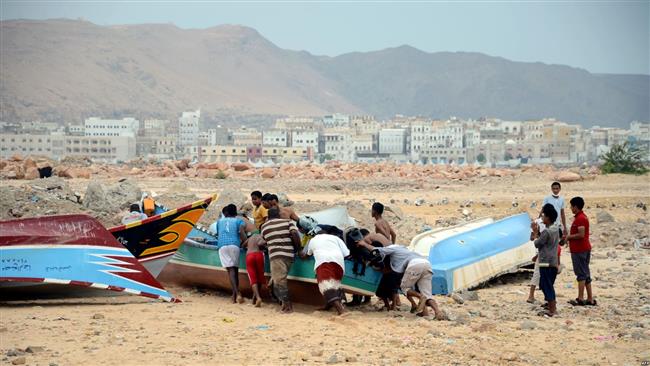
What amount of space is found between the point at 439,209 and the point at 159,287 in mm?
17050

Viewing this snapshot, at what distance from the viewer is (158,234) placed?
12219 millimetres

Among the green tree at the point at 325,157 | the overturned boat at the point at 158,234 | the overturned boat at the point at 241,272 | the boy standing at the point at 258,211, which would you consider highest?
the boy standing at the point at 258,211

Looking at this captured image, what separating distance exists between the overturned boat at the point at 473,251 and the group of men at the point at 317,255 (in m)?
0.99

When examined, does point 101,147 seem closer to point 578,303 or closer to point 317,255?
point 578,303

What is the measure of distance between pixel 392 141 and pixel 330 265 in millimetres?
154422

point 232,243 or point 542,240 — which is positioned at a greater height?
point 542,240

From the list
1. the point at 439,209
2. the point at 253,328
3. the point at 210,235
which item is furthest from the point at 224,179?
the point at 253,328

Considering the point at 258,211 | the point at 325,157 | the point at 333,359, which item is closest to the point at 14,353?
the point at 333,359

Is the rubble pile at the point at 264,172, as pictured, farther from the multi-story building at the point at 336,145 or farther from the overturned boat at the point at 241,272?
the multi-story building at the point at 336,145

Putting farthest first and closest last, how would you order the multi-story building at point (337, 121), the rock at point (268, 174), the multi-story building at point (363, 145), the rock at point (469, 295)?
the multi-story building at point (337, 121) < the multi-story building at point (363, 145) < the rock at point (268, 174) < the rock at point (469, 295)

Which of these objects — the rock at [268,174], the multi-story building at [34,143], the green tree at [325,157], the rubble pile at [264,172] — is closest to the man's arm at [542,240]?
the rubble pile at [264,172]

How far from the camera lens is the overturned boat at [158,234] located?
12.1 meters

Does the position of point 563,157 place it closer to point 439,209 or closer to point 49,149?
point 49,149

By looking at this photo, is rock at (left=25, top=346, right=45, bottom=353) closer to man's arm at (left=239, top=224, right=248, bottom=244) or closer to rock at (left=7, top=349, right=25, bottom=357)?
rock at (left=7, top=349, right=25, bottom=357)
